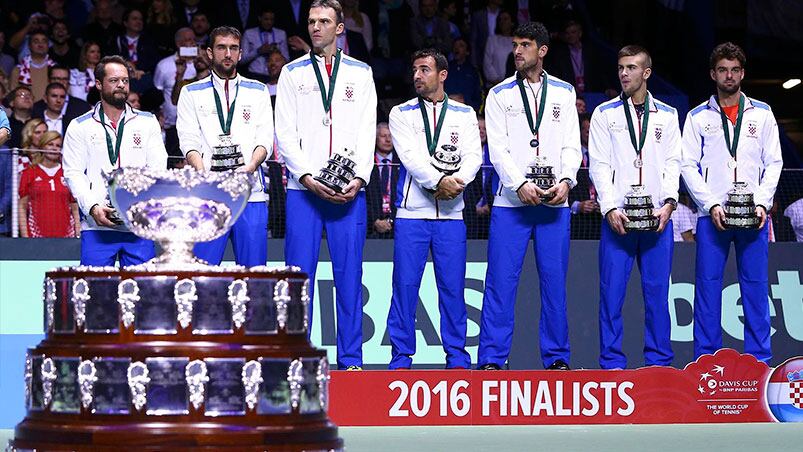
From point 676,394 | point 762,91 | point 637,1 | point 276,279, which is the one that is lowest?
point 676,394

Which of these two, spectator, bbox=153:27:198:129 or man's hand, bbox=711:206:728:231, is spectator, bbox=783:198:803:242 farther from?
spectator, bbox=153:27:198:129

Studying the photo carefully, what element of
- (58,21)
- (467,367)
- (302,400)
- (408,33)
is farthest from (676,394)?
(58,21)

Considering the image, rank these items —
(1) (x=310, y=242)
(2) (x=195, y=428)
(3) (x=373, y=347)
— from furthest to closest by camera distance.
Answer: (3) (x=373, y=347), (1) (x=310, y=242), (2) (x=195, y=428)

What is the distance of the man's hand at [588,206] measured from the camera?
12.3 metres

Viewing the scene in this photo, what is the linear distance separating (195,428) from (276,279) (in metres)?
0.79

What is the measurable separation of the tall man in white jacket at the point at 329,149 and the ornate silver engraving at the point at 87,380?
4260mm

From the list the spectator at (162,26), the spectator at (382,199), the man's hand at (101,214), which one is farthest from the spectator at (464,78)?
→ the man's hand at (101,214)

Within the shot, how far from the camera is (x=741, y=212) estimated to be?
11.2 meters

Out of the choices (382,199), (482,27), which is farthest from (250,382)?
Answer: (482,27)

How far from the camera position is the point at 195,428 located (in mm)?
6316

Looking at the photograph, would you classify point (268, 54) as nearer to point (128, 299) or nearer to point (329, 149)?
point (329, 149)

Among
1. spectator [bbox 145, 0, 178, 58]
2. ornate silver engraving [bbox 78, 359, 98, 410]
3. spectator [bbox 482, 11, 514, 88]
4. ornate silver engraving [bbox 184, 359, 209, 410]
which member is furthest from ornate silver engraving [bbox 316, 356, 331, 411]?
spectator [bbox 482, 11, 514, 88]

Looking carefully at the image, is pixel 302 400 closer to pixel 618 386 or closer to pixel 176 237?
pixel 176 237

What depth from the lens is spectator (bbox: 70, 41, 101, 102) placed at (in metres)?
14.6
